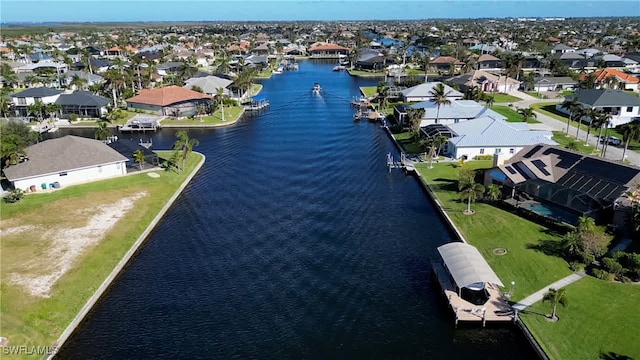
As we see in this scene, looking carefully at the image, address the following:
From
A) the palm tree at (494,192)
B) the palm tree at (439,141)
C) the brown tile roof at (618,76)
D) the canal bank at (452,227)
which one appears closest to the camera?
the canal bank at (452,227)

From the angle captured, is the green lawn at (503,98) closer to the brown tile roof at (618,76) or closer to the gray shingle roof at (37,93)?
the brown tile roof at (618,76)

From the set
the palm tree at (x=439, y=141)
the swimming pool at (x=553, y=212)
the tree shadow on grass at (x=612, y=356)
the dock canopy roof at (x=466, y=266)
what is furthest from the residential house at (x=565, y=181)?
the tree shadow on grass at (x=612, y=356)

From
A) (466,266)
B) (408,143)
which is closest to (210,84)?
(408,143)

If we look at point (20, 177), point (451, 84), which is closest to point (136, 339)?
point (20, 177)

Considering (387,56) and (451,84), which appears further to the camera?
(387,56)

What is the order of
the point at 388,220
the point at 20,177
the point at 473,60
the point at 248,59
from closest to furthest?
1. the point at 388,220
2. the point at 20,177
3. the point at 473,60
4. the point at 248,59

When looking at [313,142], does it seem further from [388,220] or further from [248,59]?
[248,59]

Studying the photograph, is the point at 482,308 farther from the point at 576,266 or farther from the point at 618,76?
the point at 618,76
